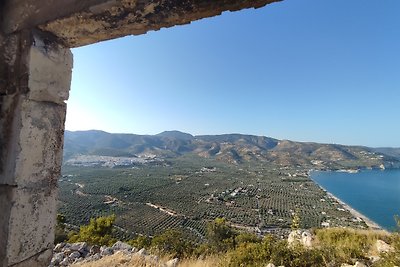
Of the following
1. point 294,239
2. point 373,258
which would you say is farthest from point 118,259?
point 373,258

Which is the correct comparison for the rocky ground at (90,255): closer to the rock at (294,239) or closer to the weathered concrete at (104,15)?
the rock at (294,239)

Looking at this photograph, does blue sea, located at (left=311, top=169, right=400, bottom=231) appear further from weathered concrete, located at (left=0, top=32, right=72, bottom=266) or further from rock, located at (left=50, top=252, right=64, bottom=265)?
weathered concrete, located at (left=0, top=32, right=72, bottom=266)

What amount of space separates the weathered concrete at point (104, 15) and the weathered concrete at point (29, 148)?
0.14 m

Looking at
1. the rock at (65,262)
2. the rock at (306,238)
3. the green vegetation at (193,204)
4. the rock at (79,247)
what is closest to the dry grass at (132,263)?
the rock at (65,262)

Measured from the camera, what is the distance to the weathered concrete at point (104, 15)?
1.67m

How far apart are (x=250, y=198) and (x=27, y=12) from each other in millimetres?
68414

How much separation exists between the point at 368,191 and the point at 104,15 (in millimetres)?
107896

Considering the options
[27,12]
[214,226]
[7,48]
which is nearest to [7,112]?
[7,48]

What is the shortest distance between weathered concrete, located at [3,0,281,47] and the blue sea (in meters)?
46.5

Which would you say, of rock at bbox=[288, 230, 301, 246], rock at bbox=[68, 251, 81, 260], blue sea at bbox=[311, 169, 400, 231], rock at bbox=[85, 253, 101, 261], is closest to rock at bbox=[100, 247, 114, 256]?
rock at bbox=[85, 253, 101, 261]

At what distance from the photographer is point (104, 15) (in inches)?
72.2

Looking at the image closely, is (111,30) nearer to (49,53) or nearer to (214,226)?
(49,53)

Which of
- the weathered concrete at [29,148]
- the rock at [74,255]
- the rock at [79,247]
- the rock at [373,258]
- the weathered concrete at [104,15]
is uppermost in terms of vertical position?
the weathered concrete at [104,15]

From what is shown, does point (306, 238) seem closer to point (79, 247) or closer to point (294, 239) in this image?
point (294, 239)
